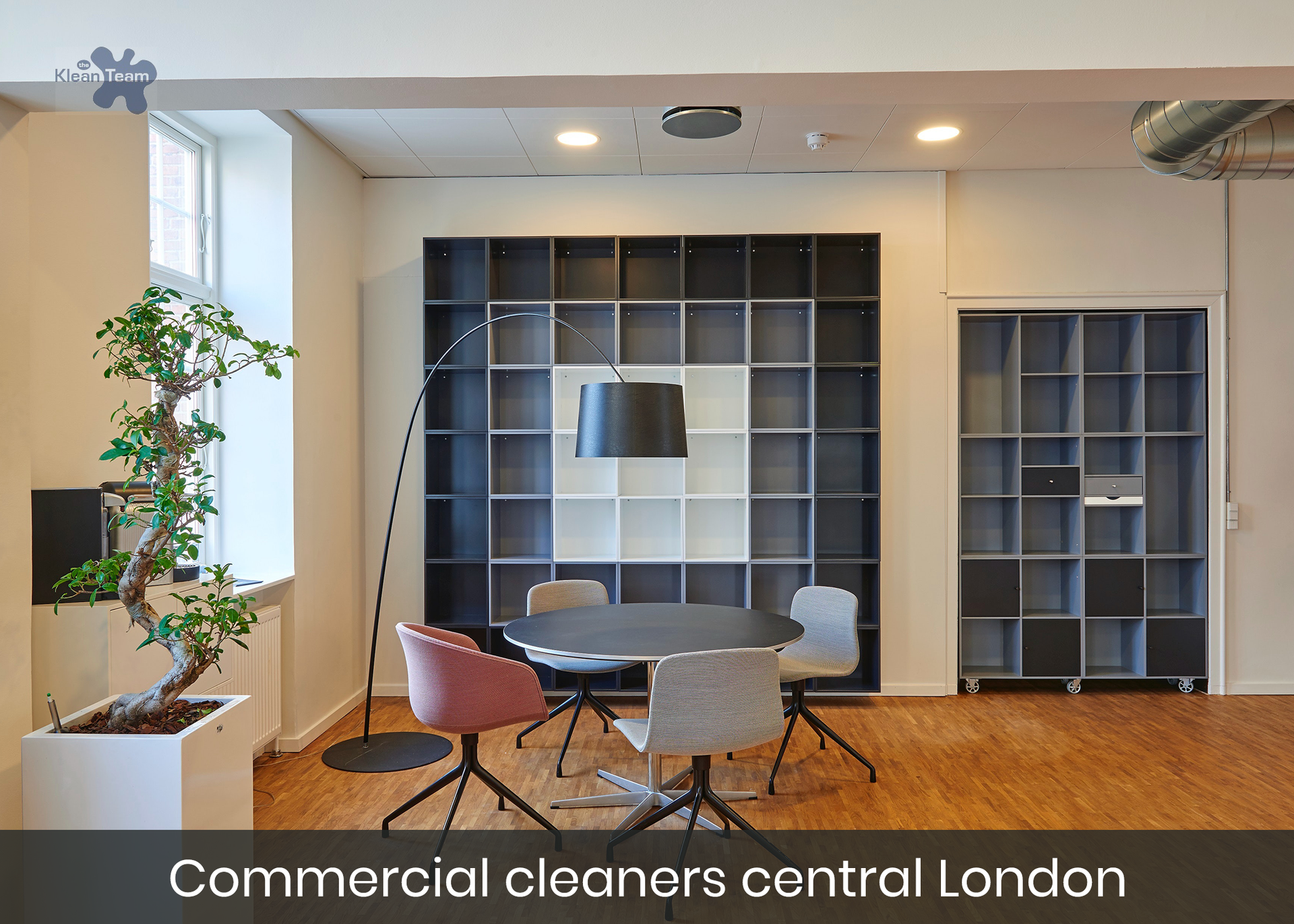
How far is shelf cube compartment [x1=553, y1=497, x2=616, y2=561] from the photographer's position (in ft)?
17.0

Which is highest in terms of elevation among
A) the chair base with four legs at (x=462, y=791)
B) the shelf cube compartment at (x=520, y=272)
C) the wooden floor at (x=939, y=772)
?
the shelf cube compartment at (x=520, y=272)

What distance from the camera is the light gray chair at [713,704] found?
2.68m

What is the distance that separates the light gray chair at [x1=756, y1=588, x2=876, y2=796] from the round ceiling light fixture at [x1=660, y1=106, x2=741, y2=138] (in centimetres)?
239

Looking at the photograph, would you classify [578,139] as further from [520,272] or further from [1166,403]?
[1166,403]

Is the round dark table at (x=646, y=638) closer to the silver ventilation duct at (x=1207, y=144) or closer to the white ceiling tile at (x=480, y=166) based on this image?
the white ceiling tile at (x=480, y=166)

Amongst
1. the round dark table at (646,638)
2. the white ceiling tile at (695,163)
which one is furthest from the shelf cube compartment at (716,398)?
the round dark table at (646,638)

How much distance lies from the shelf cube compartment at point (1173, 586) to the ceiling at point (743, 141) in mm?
2574

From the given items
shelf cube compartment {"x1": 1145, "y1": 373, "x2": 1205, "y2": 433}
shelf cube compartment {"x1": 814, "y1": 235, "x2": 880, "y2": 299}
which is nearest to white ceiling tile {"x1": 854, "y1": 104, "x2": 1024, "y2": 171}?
shelf cube compartment {"x1": 814, "y1": 235, "x2": 880, "y2": 299}

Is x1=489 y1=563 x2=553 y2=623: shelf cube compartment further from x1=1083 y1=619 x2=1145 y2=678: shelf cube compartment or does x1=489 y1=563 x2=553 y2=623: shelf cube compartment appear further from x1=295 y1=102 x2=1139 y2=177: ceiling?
x1=1083 y1=619 x2=1145 y2=678: shelf cube compartment

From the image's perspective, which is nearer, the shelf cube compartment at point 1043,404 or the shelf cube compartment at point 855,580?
the shelf cube compartment at point 855,580

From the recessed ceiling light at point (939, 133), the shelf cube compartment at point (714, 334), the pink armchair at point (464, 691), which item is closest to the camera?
the pink armchair at point (464, 691)

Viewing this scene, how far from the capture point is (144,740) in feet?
6.92

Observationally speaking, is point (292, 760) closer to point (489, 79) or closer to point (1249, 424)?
point (489, 79)
